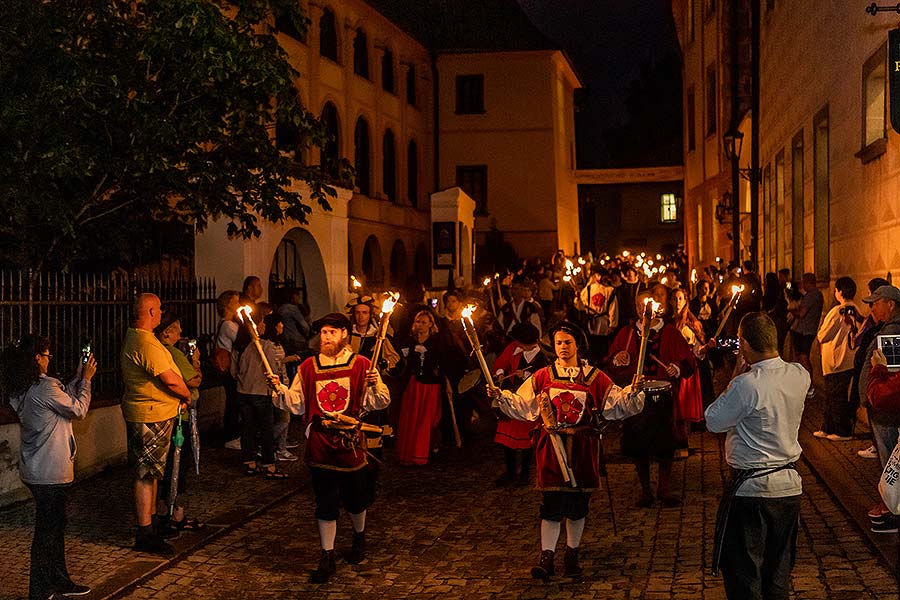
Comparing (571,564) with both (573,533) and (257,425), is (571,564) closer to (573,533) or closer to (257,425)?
(573,533)

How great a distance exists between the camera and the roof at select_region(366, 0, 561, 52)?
46281 mm

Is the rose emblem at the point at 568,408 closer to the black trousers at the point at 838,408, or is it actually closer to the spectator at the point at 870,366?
the spectator at the point at 870,366

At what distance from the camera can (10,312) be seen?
36.3ft

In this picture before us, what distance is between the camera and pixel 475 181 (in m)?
46.9

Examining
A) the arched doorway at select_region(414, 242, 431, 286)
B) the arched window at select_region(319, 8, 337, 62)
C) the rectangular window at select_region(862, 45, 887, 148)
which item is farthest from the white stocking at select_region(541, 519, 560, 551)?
the arched doorway at select_region(414, 242, 431, 286)

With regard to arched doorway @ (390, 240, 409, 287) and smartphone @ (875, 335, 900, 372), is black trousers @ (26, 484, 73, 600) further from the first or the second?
arched doorway @ (390, 240, 409, 287)

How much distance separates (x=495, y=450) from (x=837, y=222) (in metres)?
6.20

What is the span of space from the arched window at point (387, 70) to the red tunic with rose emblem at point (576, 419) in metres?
35.0

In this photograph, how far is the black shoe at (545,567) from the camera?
7.83m

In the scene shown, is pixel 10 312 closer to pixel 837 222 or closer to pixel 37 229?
pixel 37 229

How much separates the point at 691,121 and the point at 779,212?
18.6 meters

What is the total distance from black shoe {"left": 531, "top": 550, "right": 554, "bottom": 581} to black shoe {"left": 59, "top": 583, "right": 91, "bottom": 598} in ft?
9.47

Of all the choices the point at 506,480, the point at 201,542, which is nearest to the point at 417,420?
the point at 506,480

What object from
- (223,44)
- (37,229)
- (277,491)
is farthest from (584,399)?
(37,229)
